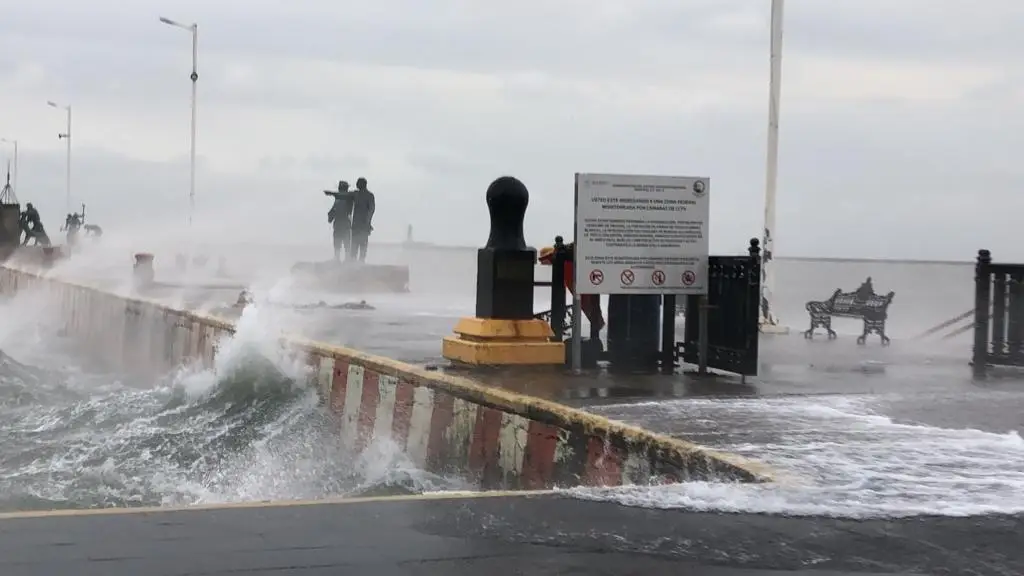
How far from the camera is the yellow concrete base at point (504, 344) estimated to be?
1053 centimetres

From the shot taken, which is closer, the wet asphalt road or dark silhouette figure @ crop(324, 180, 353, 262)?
the wet asphalt road

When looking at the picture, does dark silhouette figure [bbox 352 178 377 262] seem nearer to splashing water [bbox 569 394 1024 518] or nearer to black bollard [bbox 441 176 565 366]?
black bollard [bbox 441 176 565 366]

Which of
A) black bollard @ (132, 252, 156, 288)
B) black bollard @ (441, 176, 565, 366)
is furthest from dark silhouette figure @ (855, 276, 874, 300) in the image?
black bollard @ (132, 252, 156, 288)

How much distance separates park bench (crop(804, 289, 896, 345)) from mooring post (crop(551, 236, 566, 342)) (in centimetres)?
668

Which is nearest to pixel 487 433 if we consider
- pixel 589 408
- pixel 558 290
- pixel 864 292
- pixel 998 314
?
pixel 589 408

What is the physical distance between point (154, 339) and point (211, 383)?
5591mm

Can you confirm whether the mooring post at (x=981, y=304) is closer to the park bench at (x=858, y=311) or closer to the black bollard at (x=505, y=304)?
the park bench at (x=858, y=311)

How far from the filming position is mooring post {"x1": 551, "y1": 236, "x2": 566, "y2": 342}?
37.0 feet

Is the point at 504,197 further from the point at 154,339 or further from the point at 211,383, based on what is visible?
the point at 154,339

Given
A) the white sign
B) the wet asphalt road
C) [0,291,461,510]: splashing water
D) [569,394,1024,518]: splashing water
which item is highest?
the white sign

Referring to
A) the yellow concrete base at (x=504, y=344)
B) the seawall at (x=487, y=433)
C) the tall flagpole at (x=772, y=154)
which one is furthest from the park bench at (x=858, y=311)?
the seawall at (x=487, y=433)

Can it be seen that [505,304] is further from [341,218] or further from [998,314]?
[341,218]

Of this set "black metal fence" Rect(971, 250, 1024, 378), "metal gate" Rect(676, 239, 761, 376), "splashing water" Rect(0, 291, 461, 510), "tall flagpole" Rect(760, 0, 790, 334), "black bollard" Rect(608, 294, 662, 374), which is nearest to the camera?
"splashing water" Rect(0, 291, 461, 510)

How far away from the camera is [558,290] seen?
11.6m
